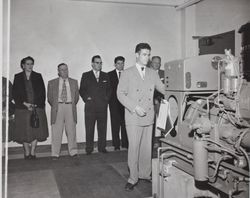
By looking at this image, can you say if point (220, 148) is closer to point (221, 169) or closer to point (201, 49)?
point (221, 169)

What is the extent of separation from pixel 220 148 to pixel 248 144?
0.69 ft

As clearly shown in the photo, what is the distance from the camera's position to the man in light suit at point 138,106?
12.0ft

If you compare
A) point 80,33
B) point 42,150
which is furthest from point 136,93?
point 80,33

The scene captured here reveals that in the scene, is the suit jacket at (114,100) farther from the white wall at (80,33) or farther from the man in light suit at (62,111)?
the man in light suit at (62,111)

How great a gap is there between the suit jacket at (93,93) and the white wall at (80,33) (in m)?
0.71

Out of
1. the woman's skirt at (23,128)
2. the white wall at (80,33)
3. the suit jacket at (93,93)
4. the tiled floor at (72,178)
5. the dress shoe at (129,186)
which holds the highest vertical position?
the white wall at (80,33)

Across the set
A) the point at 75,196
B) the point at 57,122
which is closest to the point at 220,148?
the point at 75,196

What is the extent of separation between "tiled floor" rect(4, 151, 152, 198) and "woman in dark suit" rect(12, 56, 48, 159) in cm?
37

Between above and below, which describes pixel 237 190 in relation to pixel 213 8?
below

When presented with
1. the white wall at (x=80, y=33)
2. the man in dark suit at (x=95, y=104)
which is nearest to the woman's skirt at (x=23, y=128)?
the white wall at (x=80, y=33)

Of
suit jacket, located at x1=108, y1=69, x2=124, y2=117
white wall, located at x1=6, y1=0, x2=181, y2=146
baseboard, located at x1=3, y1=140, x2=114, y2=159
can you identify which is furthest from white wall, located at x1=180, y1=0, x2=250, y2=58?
baseboard, located at x1=3, y1=140, x2=114, y2=159

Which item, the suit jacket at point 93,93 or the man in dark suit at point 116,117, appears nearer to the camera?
the suit jacket at point 93,93

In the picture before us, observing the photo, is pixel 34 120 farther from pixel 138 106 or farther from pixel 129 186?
pixel 138 106

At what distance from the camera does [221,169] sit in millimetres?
2250
